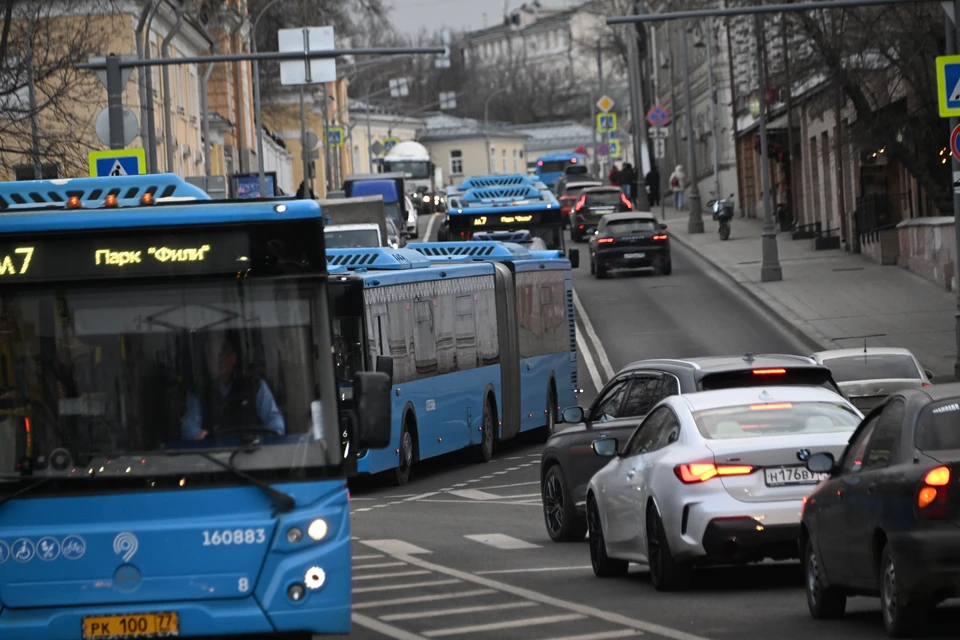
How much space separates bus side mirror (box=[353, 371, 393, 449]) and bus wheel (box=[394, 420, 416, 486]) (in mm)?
13627

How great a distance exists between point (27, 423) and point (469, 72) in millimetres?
181950

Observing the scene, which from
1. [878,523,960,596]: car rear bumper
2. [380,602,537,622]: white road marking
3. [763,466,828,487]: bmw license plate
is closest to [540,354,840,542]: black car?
[763,466,828,487]: bmw license plate

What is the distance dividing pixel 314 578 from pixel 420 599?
12.1 ft

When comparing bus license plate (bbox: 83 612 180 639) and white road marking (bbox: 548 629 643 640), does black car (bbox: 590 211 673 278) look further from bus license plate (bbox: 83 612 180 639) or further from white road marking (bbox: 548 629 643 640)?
bus license plate (bbox: 83 612 180 639)

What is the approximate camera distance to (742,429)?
11.3m

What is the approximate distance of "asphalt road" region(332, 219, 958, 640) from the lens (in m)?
10.1

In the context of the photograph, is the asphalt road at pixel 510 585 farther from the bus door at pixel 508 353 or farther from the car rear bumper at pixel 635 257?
the car rear bumper at pixel 635 257

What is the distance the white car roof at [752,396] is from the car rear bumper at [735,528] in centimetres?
75

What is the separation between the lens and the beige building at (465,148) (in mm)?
160375

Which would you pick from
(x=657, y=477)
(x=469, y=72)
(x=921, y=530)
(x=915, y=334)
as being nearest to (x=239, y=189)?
(x=915, y=334)

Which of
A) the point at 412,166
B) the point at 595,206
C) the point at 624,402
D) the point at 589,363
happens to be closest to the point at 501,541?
the point at 624,402

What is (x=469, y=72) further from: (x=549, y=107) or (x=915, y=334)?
(x=915, y=334)

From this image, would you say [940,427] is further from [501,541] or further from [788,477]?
[501,541]

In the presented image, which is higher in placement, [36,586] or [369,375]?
[369,375]
